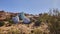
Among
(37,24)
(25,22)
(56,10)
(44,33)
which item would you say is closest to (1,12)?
(25,22)

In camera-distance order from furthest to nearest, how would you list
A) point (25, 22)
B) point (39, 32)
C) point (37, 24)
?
point (25, 22)
point (37, 24)
point (39, 32)

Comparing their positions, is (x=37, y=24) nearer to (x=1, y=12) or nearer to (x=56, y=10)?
(x=56, y=10)

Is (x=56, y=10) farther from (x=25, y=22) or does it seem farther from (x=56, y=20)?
(x=25, y=22)

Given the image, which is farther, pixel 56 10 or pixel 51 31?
pixel 56 10

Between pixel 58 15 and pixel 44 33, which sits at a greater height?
pixel 58 15

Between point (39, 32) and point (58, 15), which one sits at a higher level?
point (58, 15)

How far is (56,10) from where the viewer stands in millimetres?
25062

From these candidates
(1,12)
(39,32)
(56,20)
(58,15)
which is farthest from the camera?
(1,12)

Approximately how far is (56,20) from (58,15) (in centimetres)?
311

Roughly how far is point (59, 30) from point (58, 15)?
4.76 meters

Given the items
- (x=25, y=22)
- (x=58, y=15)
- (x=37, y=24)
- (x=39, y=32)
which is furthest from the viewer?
(x=25, y=22)

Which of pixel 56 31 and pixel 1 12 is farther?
pixel 1 12

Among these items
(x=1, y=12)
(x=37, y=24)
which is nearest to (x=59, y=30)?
(x=37, y=24)

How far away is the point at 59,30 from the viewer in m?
20.2
